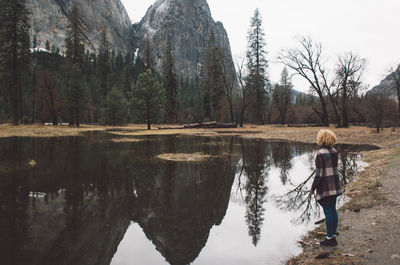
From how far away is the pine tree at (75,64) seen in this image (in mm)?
41812

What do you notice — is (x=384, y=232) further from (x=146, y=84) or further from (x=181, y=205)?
(x=146, y=84)

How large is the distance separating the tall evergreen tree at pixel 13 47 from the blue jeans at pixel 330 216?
38.6 metres

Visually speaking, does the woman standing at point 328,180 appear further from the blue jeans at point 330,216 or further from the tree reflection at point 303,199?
the tree reflection at point 303,199

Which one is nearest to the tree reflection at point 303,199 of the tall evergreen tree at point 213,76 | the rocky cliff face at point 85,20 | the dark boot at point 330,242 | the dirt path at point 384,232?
the dirt path at point 384,232

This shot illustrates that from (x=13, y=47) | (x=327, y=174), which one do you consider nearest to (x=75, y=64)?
(x=13, y=47)

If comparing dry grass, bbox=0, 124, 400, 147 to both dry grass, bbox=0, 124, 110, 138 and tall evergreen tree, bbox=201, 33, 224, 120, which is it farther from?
tall evergreen tree, bbox=201, 33, 224, 120

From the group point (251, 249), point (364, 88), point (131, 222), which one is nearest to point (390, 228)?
point (251, 249)

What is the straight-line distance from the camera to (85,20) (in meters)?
162

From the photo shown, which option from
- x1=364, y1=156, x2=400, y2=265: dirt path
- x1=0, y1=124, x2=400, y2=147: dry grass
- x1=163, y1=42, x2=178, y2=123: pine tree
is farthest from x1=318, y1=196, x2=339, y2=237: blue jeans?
x1=163, y1=42, x2=178, y2=123: pine tree

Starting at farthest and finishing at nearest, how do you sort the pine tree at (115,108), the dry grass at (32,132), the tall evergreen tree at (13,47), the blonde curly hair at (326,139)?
1. the pine tree at (115,108)
2. the tall evergreen tree at (13,47)
3. the dry grass at (32,132)
4. the blonde curly hair at (326,139)

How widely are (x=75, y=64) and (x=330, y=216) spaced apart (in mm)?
46159

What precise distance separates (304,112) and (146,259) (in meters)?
80.4

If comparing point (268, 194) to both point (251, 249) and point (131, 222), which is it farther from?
point (131, 222)

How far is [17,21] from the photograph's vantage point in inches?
1361
